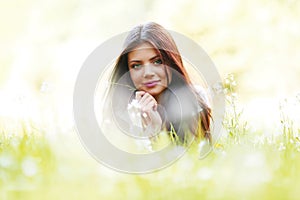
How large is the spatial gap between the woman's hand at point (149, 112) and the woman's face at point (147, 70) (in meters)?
0.18

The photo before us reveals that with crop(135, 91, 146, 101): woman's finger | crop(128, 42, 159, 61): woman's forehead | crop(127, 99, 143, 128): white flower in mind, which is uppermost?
crop(128, 42, 159, 61): woman's forehead

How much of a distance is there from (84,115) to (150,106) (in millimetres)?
566

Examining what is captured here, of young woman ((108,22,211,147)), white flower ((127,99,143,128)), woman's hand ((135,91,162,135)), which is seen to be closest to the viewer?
white flower ((127,99,143,128))

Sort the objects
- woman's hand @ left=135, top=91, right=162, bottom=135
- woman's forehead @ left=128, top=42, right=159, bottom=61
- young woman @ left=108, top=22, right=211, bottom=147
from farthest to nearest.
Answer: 1. woman's forehead @ left=128, top=42, right=159, bottom=61
2. young woman @ left=108, top=22, right=211, bottom=147
3. woman's hand @ left=135, top=91, right=162, bottom=135

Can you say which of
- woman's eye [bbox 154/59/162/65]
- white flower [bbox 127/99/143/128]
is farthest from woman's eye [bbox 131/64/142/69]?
white flower [bbox 127/99/143/128]

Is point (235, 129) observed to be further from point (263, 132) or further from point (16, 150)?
point (16, 150)

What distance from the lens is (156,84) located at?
155 inches

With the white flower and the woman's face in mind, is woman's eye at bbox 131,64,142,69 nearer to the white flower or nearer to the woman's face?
the woman's face

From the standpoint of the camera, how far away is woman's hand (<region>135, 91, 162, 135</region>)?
3.67m

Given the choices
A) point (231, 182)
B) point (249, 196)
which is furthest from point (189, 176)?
point (249, 196)

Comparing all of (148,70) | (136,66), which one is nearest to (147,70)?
(148,70)

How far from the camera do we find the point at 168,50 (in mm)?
4074

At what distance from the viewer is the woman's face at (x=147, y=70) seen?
392cm

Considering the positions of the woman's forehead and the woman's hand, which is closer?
the woman's hand
